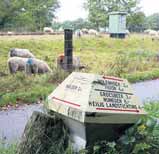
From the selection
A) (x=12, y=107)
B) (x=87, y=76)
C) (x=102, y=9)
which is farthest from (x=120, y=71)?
(x=102, y=9)

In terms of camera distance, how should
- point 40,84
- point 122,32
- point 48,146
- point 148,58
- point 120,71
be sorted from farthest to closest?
point 122,32
point 148,58
point 120,71
point 40,84
point 48,146

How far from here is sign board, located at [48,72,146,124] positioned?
11.7 feet

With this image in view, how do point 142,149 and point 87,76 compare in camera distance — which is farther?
point 87,76

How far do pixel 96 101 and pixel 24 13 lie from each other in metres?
50.9

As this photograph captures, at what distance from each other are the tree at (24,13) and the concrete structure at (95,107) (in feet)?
155

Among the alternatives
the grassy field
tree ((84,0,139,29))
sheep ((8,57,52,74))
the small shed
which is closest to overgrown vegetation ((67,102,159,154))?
the grassy field

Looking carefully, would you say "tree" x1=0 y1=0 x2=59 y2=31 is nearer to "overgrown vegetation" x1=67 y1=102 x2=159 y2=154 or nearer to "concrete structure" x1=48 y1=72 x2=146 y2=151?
"concrete structure" x1=48 y1=72 x2=146 y2=151

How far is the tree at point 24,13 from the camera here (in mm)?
52719

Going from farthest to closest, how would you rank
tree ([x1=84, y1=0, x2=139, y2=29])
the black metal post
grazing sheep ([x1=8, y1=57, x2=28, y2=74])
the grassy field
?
tree ([x1=84, y1=0, x2=139, y2=29])
grazing sheep ([x1=8, y1=57, x2=28, y2=74])
the black metal post
the grassy field

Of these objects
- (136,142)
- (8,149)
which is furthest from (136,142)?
(8,149)

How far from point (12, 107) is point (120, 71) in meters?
4.40

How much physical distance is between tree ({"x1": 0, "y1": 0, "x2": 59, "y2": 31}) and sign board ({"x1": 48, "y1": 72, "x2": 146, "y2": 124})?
47163mm

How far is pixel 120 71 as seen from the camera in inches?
451

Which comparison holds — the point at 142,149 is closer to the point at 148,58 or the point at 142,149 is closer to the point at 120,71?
the point at 120,71
